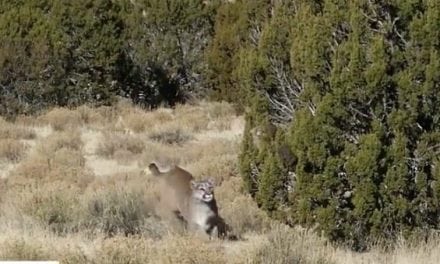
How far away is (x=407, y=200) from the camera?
32.0ft

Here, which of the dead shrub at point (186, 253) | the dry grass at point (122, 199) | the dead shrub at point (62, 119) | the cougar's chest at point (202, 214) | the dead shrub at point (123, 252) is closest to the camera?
the dead shrub at point (186, 253)

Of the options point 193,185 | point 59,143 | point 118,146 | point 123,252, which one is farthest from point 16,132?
point 123,252

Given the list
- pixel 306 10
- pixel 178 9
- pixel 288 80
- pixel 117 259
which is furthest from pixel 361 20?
pixel 178 9

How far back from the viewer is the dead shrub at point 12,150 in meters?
17.2

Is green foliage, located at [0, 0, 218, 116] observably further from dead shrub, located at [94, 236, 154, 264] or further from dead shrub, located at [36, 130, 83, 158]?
dead shrub, located at [94, 236, 154, 264]

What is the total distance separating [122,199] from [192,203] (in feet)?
4.13

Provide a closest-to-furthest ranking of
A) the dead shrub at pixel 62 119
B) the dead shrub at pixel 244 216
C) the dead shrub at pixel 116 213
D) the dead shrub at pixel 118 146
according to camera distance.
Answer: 1. the dead shrub at pixel 116 213
2. the dead shrub at pixel 244 216
3. the dead shrub at pixel 118 146
4. the dead shrub at pixel 62 119

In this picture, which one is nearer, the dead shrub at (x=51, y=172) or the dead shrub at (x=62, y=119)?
the dead shrub at (x=51, y=172)

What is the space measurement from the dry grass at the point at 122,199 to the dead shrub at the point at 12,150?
2cm

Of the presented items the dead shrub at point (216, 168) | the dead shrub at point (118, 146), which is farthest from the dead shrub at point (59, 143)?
the dead shrub at point (216, 168)

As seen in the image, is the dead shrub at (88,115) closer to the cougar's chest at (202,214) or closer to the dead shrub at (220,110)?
the dead shrub at (220,110)

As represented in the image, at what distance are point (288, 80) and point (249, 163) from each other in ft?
3.55

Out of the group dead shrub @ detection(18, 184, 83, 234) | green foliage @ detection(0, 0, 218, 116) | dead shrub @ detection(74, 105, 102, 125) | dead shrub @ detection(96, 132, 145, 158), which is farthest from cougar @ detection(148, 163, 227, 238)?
green foliage @ detection(0, 0, 218, 116)

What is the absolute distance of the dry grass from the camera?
873 centimetres
